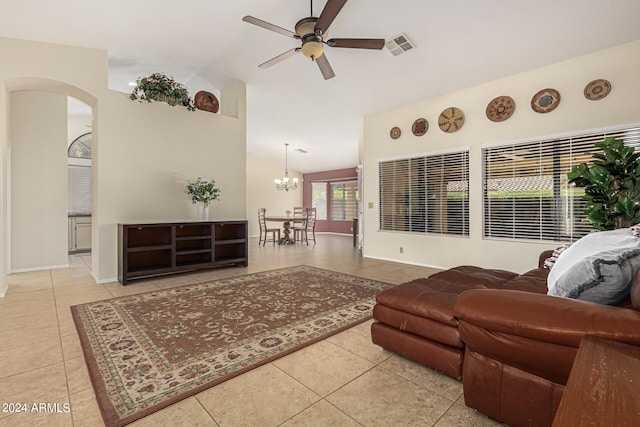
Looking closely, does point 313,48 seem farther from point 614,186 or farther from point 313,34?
point 614,186

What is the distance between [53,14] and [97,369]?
145 inches

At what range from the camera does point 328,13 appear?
102 inches

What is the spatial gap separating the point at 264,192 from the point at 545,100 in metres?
8.49

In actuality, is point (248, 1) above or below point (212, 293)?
above

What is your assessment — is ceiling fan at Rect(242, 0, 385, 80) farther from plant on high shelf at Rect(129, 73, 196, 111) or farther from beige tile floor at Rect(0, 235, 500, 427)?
beige tile floor at Rect(0, 235, 500, 427)

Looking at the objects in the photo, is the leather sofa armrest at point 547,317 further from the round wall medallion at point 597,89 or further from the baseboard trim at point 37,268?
the baseboard trim at point 37,268

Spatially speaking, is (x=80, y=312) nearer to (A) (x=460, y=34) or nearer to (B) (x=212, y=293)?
(B) (x=212, y=293)

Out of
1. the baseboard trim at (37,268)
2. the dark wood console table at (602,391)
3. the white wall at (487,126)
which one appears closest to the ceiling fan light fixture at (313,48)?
the white wall at (487,126)

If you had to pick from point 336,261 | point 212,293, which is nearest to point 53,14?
point 212,293

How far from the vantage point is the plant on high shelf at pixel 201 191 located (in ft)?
15.1

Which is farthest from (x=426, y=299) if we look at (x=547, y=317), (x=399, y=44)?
(x=399, y=44)

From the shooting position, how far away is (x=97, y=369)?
1842mm

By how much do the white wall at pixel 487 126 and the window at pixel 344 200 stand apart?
462 cm

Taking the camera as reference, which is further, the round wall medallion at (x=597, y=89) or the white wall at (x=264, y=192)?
the white wall at (x=264, y=192)
